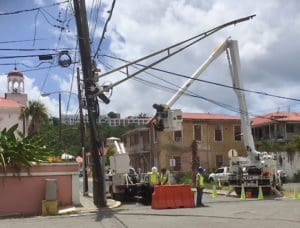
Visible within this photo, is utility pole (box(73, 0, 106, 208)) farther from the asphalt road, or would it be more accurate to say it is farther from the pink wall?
the asphalt road

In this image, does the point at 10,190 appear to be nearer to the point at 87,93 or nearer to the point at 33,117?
the point at 87,93

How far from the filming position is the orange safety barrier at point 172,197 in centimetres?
2392

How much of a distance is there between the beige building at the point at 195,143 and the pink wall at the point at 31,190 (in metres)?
33.7

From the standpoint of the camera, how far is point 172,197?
24125mm

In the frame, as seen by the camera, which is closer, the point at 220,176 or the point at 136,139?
the point at 220,176

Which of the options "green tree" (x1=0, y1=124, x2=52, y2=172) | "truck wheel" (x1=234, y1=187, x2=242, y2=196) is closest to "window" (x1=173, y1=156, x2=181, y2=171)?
"truck wheel" (x1=234, y1=187, x2=242, y2=196)

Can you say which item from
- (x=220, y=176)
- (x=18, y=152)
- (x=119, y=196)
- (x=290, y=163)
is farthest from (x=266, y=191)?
(x=290, y=163)

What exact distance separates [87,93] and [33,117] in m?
29.6

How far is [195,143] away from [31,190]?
36166mm

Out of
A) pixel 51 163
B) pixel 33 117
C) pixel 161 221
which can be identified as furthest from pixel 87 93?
pixel 33 117

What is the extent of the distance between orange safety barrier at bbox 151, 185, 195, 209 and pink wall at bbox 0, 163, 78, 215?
13.0 ft

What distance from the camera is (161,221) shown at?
1848 centimetres

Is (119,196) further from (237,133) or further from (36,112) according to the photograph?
(237,133)

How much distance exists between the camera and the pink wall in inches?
921
